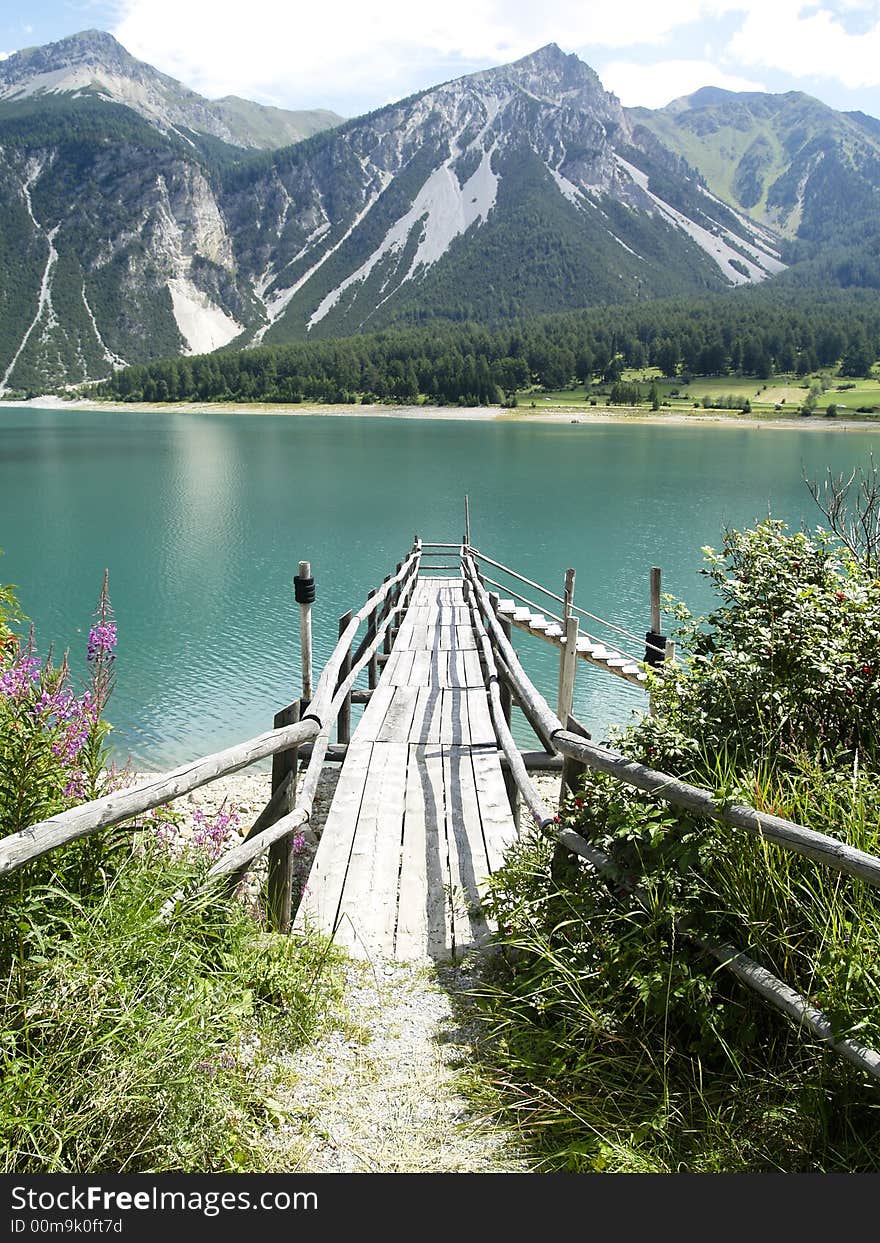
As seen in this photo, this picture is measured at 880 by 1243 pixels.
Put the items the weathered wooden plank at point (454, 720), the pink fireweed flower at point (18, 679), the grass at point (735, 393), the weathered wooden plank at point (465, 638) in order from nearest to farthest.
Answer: the pink fireweed flower at point (18, 679) → the weathered wooden plank at point (454, 720) → the weathered wooden plank at point (465, 638) → the grass at point (735, 393)

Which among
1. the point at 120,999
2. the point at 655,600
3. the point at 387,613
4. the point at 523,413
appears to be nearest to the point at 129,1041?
the point at 120,999

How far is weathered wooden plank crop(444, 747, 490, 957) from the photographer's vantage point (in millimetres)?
4844

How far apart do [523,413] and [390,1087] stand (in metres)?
134

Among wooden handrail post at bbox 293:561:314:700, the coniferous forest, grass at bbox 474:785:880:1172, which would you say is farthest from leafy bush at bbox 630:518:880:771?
the coniferous forest

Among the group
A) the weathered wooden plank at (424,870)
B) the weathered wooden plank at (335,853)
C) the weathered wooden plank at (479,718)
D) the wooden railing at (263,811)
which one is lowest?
the weathered wooden plank at (424,870)

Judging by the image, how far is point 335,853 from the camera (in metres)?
5.79

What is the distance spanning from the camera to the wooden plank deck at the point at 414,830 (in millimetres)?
4883

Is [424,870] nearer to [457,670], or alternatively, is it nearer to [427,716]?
[427,716]

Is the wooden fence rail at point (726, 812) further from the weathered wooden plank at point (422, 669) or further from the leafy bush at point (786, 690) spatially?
the weathered wooden plank at point (422, 669)

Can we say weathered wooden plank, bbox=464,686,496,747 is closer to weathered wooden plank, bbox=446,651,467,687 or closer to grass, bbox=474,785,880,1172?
weathered wooden plank, bbox=446,651,467,687

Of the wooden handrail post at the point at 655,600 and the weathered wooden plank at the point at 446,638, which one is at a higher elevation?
the wooden handrail post at the point at 655,600

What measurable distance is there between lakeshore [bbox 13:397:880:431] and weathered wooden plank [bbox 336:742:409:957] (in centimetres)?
11091

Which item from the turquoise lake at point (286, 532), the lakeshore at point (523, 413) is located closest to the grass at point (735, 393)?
the lakeshore at point (523, 413)

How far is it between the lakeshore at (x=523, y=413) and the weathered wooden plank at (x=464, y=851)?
11035 cm
